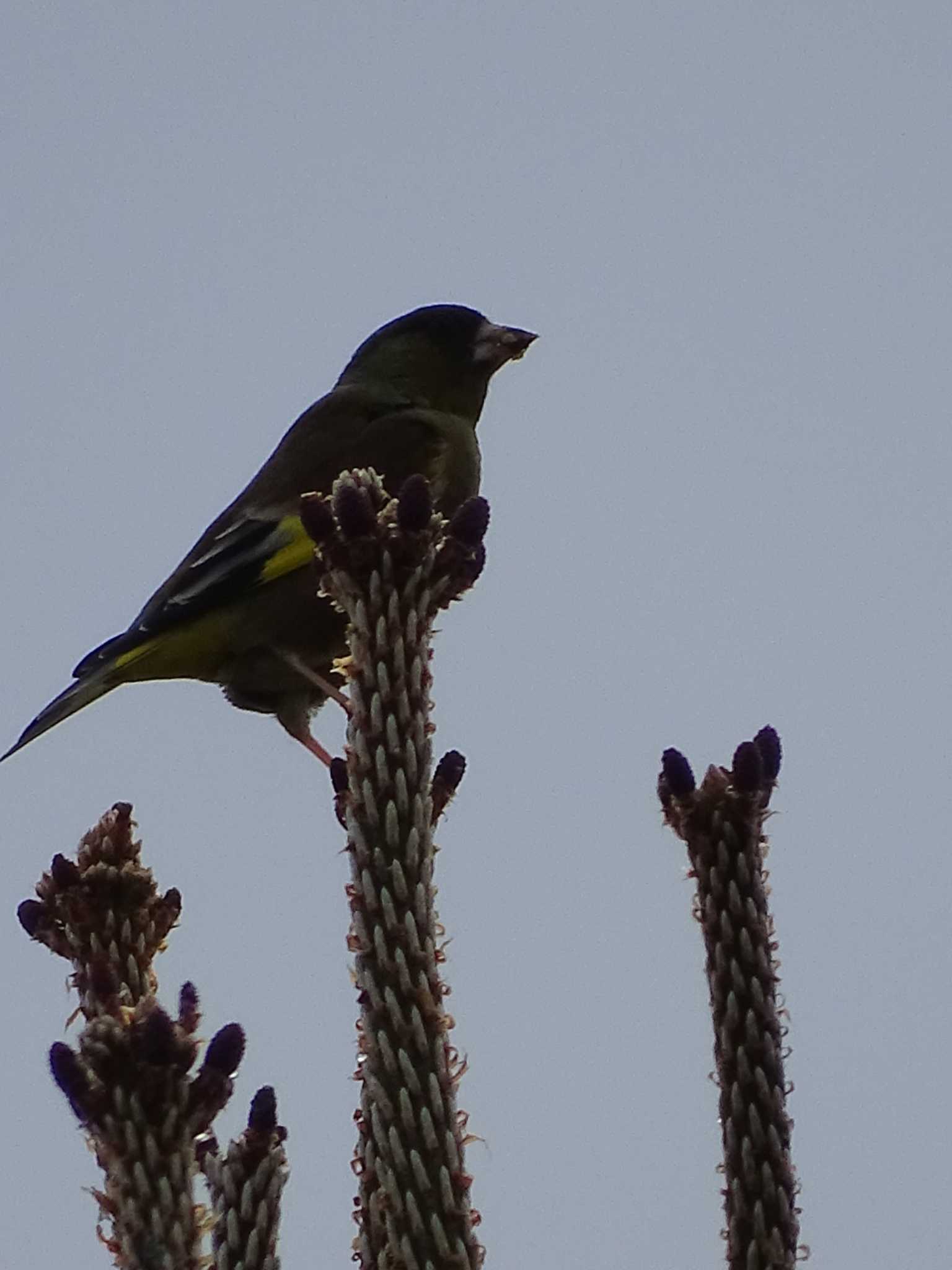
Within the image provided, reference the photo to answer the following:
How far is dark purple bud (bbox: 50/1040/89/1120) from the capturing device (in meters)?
1.60

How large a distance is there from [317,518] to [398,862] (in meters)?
0.35

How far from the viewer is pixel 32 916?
7.41ft

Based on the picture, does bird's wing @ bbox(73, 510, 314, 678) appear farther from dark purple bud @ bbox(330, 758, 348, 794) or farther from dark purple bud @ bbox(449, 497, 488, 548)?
dark purple bud @ bbox(449, 497, 488, 548)

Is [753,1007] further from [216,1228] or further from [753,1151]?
[216,1228]

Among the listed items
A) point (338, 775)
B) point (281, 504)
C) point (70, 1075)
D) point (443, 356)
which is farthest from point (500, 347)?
point (70, 1075)

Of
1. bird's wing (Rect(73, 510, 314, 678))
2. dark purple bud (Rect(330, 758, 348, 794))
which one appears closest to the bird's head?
bird's wing (Rect(73, 510, 314, 678))

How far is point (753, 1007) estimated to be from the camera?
2.05 meters

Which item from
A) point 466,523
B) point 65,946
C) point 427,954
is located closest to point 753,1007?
point 427,954

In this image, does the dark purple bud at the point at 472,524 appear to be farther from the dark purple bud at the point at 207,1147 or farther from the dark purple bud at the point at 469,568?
the dark purple bud at the point at 207,1147

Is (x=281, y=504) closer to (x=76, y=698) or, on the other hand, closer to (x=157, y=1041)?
(x=76, y=698)

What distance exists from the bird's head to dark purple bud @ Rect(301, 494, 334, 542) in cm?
473

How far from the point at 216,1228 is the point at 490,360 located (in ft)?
17.4

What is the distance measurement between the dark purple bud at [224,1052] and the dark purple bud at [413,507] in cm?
58

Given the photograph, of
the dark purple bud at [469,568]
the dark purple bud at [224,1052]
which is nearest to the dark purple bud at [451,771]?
the dark purple bud at [469,568]
